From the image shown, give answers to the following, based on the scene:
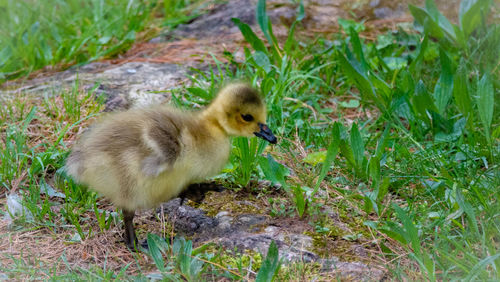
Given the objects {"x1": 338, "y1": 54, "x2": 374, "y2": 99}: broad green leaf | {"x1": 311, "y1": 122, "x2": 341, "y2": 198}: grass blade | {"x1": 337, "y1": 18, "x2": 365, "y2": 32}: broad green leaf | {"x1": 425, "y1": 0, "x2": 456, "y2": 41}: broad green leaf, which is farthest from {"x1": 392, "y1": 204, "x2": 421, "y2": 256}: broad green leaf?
{"x1": 337, "y1": 18, "x2": 365, "y2": 32}: broad green leaf

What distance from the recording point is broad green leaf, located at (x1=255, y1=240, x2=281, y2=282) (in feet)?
8.18

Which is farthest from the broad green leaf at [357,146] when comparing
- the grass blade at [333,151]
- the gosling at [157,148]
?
the gosling at [157,148]

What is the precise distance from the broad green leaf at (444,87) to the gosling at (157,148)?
1.40 meters

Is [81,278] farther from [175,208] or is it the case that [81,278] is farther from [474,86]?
[474,86]

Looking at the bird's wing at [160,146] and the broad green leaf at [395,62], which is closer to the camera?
the bird's wing at [160,146]

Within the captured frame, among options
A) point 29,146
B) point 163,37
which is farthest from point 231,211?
point 163,37

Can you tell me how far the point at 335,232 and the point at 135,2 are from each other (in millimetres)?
3805

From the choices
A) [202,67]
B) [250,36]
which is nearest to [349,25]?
[250,36]

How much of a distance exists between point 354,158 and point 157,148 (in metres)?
1.18

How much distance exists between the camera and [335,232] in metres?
2.99

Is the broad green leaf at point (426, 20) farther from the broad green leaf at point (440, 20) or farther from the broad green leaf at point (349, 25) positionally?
the broad green leaf at point (349, 25)

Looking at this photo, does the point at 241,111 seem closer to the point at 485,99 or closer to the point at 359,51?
the point at 485,99

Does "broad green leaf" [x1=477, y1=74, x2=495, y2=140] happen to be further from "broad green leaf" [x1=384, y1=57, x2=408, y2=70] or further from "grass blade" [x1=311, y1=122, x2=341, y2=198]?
"broad green leaf" [x1=384, y1=57, x2=408, y2=70]

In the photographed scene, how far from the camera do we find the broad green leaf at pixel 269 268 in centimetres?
249
